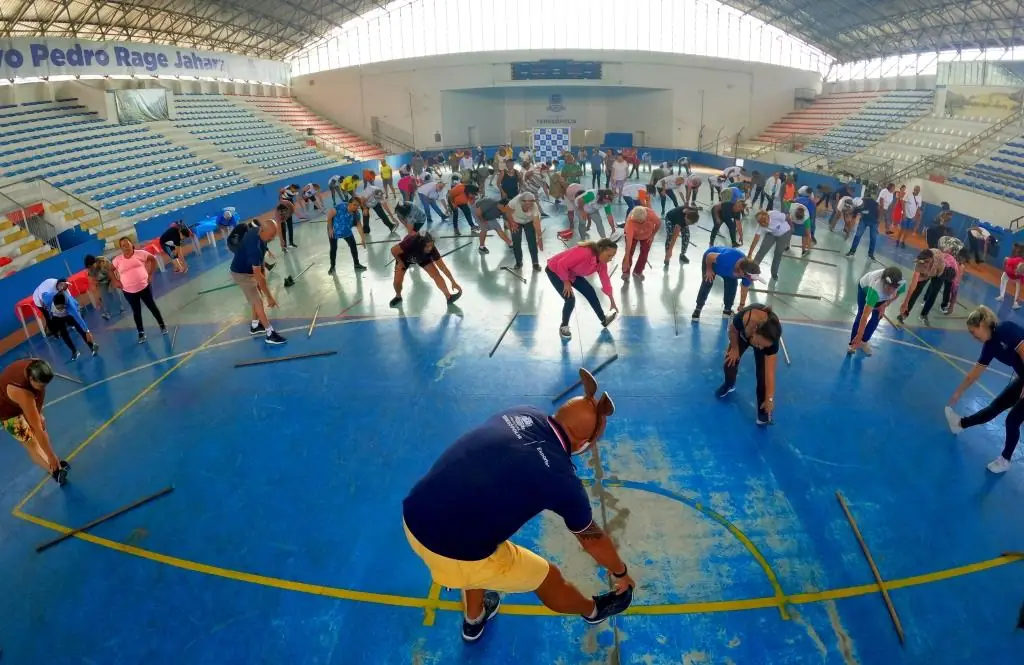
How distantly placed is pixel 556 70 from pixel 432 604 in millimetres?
37893

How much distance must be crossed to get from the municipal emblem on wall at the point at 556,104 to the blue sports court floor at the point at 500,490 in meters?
36.3

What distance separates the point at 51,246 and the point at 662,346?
1378 cm

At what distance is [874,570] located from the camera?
436 cm

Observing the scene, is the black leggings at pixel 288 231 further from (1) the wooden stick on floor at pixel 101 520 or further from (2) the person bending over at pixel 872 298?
(2) the person bending over at pixel 872 298

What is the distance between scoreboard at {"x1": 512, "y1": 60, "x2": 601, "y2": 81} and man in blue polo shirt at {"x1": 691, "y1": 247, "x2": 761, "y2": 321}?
32.1m

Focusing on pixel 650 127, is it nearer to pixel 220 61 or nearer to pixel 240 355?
pixel 220 61

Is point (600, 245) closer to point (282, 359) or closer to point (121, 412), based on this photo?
point (282, 359)

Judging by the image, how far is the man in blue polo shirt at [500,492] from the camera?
2.70m

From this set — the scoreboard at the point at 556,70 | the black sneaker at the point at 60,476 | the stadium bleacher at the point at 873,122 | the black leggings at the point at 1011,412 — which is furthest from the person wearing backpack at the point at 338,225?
the scoreboard at the point at 556,70

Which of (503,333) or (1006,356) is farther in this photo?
(503,333)

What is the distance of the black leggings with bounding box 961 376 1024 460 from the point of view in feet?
17.3

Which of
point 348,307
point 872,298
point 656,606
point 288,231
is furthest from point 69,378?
point 872,298

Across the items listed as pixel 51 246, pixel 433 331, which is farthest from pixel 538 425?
pixel 51 246

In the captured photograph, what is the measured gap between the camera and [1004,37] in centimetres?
2569
